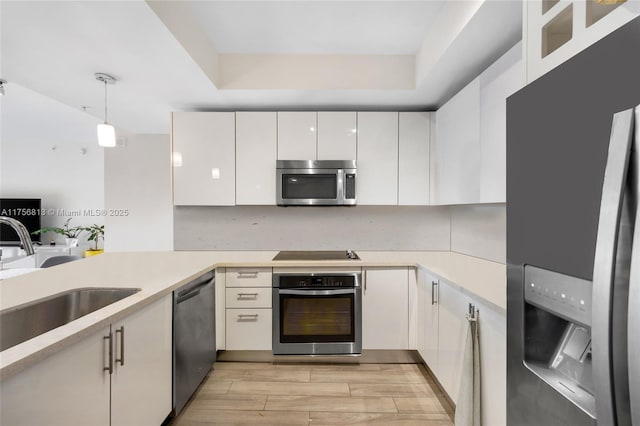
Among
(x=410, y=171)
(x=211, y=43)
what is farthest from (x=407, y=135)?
(x=211, y=43)

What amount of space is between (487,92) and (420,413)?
2.01m

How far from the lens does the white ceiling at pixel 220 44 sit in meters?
1.61

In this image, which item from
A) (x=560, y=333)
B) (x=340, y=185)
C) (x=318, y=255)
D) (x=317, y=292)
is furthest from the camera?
(x=318, y=255)

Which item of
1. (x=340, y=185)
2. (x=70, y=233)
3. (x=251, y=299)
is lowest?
(x=251, y=299)

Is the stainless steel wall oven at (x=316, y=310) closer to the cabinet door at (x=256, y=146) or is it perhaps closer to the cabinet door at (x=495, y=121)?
the cabinet door at (x=256, y=146)

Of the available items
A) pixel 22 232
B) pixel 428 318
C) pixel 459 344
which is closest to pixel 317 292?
pixel 428 318

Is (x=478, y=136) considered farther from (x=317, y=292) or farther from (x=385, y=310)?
(x=317, y=292)

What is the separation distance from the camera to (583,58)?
2.19ft

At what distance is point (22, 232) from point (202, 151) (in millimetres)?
1680

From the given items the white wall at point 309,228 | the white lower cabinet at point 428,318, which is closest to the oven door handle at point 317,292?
the white lower cabinet at point 428,318

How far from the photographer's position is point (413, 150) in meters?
2.91

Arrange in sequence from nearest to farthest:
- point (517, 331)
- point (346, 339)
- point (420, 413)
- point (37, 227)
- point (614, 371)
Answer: point (614, 371), point (517, 331), point (420, 413), point (346, 339), point (37, 227)

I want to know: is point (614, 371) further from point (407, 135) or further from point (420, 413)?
point (407, 135)

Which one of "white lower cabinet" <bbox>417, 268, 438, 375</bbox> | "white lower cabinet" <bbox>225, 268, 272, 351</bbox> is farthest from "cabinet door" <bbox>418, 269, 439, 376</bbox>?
"white lower cabinet" <bbox>225, 268, 272, 351</bbox>
